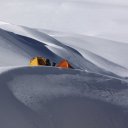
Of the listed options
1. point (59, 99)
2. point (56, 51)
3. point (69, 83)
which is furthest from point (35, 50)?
point (59, 99)

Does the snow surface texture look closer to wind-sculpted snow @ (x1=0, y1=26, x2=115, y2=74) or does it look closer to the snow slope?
the snow slope

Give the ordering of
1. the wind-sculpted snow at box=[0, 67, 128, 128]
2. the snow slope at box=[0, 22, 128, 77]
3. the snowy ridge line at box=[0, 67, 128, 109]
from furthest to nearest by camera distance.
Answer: the snow slope at box=[0, 22, 128, 77] → the snowy ridge line at box=[0, 67, 128, 109] → the wind-sculpted snow at box=[0, 67, 128, 128]

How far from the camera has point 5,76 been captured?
9.05ft

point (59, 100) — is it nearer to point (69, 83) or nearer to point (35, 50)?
point (69, 83)

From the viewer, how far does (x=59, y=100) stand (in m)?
2.75

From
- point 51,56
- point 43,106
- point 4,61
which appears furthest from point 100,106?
point 51,56

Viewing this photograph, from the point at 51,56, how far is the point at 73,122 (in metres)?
3.52

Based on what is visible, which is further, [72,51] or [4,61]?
[72,51]

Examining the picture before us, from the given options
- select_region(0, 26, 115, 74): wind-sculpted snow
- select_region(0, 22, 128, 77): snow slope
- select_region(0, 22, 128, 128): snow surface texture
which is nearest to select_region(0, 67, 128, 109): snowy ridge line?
select_region(0, 22, 128, 128): snow surface texture

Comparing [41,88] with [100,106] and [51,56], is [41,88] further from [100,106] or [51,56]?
[51,56]

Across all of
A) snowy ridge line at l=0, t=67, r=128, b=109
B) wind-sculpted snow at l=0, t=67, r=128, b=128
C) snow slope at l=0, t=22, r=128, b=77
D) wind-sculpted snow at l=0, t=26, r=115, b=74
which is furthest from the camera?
snow slope at l=0, t=22, r=128, b=77

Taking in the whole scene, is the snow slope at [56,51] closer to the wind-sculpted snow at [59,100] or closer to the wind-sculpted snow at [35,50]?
the wind-sculpted snow at [35,50]

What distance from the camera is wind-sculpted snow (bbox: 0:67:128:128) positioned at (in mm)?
2551

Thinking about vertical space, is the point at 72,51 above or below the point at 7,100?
below
